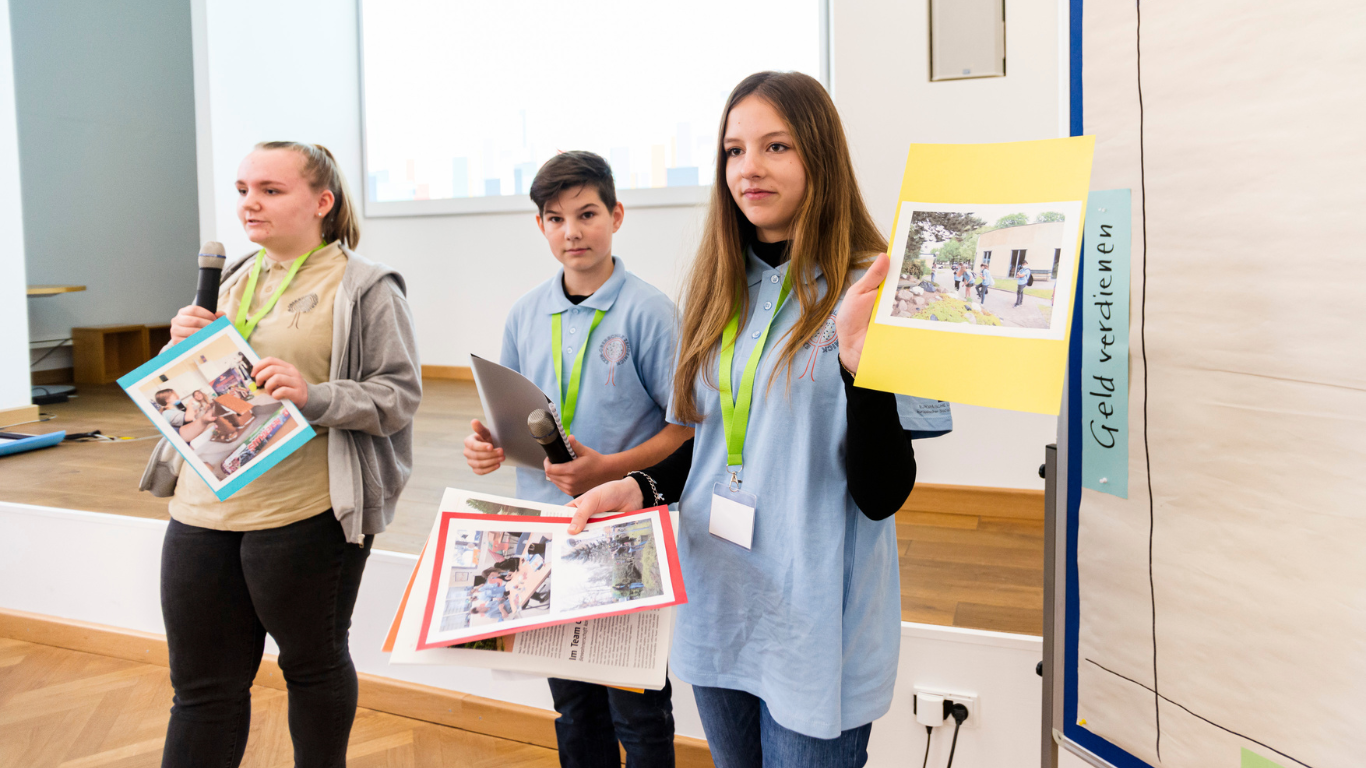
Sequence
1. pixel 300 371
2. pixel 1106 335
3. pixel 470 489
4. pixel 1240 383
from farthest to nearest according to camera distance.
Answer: pixel 470 489 → pixel 300 371 → pixel 1106 335 → pixel 1240 383

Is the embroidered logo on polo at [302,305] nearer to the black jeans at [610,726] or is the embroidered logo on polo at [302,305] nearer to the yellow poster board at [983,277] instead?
the black jeans at [610,726]

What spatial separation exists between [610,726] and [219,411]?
89cm

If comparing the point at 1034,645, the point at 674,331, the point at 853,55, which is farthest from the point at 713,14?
the point at 1034,645

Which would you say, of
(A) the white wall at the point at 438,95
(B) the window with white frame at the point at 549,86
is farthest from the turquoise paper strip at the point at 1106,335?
(B) the window with white frame at the point at 549,86

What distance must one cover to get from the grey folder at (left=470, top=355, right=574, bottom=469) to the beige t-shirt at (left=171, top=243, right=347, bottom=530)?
1.04 ft

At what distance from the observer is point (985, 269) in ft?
2.31

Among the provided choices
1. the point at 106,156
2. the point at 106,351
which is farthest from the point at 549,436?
the point at 106,156

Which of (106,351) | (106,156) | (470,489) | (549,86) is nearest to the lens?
(470,489)

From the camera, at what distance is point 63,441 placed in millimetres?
3902

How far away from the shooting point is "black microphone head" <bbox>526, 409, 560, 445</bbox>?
1149mm

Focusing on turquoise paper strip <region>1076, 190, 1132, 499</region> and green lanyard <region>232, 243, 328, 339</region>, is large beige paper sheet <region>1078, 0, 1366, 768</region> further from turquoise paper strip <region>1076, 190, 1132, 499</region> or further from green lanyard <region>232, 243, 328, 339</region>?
green lanyard <region>232, 243, 328, 339</region>

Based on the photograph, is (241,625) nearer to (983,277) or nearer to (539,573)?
(539,573)

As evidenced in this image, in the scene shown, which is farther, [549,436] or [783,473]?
[549,436]

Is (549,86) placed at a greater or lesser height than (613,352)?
greater
